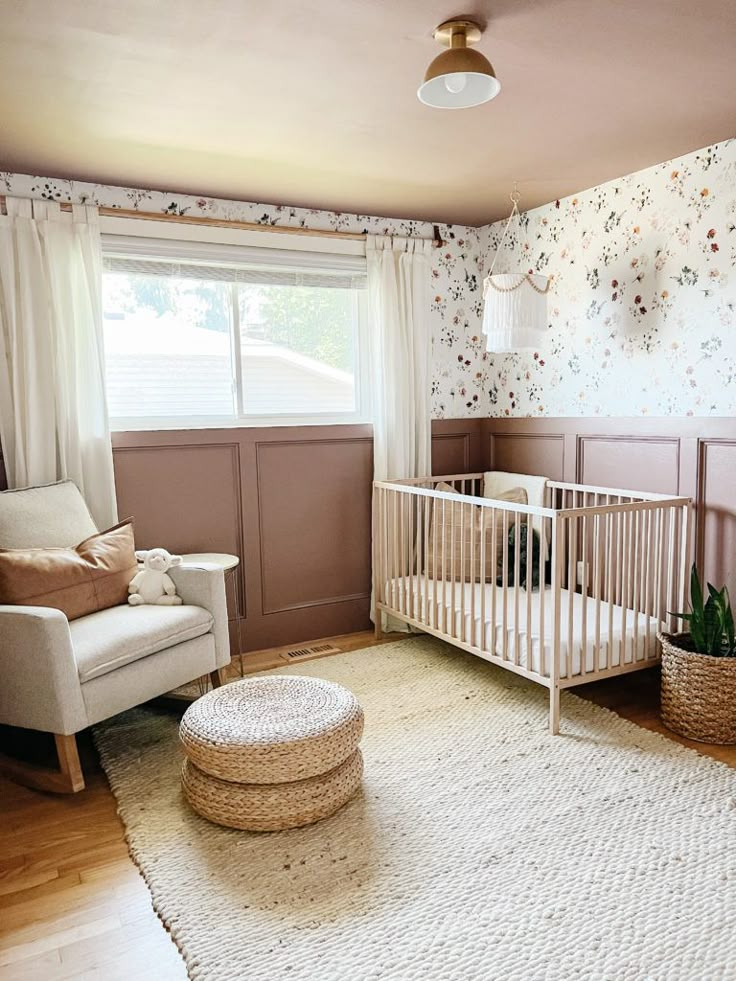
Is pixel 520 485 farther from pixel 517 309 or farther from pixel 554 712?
pixel 554 712

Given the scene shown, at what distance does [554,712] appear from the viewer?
2.63 m

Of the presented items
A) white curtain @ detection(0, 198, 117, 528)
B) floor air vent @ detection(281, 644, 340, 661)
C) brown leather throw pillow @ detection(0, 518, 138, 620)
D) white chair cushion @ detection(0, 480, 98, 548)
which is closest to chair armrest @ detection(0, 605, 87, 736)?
brown leather throw pillow @ detection(0, 518, 138, 620)

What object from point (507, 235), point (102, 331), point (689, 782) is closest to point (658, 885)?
point (689, 782)

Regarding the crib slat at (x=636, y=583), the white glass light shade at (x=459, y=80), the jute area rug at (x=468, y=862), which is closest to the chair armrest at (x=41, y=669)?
the jute area rug at (x=468, y=862)

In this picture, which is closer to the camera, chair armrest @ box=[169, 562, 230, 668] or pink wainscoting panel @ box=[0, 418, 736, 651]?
chair armrest @ box=[169, 562, 230, 668]

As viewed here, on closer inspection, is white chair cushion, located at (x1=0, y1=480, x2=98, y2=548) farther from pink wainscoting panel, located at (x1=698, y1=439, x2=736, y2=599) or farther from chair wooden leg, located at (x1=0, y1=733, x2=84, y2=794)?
pink wainscoting panel, located at (x1=698, y1=439, x2=736, y2=599)

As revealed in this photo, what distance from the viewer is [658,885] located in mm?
1825

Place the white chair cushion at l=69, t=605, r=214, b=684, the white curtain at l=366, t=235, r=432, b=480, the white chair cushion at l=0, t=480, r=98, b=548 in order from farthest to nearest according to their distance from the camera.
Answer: the white curtain at l=366, t=235, r=432, b=480 → the white chair cushion at l=0, t=480, r=98, b=548 → the white chair cushion at l=69, t=605, r=214, b=684

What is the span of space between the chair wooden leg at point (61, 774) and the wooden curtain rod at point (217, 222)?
2154 mm

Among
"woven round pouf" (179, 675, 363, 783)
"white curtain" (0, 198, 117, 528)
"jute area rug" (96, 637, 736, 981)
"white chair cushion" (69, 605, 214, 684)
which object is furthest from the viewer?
"white curtain" (0, 198, 117, 528)

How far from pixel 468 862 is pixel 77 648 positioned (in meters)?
1.38

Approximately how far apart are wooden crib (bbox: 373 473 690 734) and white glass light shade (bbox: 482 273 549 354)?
743mm

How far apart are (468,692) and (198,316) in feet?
7.03

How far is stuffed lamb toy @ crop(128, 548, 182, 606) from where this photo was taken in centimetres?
282
